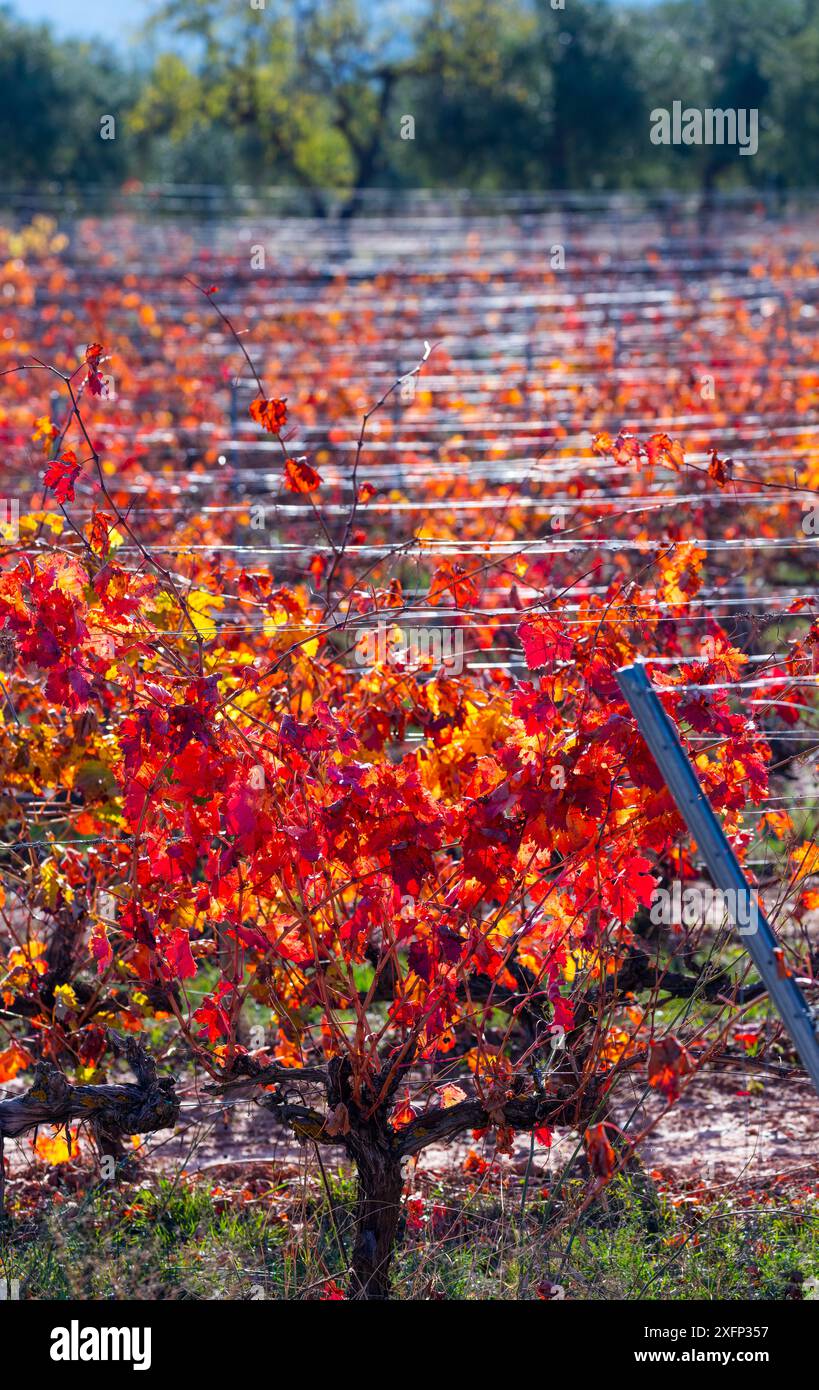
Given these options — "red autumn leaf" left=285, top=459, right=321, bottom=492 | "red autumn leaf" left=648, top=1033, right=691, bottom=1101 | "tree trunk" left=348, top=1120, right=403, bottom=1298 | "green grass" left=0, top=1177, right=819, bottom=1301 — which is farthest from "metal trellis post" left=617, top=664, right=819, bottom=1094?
"red autumn leaf" left=285, top=459, right=321, bottom=492

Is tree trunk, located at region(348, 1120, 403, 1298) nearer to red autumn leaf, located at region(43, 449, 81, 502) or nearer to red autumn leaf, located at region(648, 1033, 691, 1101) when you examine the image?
red autumn leaf, located at region(648, 1033, 691, 1101)

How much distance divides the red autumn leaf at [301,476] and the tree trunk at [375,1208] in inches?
63.0

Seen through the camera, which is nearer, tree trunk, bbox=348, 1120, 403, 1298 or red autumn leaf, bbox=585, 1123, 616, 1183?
red autumn leaf, bbox=585, 1123, 616, 1183

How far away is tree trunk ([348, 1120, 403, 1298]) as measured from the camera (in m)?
3.77

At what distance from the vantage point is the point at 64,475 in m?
3.88

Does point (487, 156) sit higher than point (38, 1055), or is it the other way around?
point (487, 156)

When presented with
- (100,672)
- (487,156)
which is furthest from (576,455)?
(487,156)

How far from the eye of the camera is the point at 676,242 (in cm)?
2638

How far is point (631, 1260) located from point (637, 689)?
1.71m

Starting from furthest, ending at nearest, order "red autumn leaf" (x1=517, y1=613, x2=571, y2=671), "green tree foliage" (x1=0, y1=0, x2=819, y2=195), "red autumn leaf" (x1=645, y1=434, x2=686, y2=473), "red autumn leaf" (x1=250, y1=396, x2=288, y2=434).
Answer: "green tree foliage" (x1=0, y1=0, x2=819, y2=195)
"red autumn leaf" (x1=645, y1=434, x2=686, y2=473)
"red autumn leaf" (x1=250, y1=396, x2=288, y2=434)
"red autumn leaf" (x1=517, y1=613, x2=571, y2=671)

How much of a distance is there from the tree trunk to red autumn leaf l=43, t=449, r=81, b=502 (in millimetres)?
1684

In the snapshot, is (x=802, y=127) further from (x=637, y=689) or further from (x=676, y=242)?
(x=637, y=689)

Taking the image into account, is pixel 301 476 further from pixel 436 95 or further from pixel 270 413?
pixel 436 95

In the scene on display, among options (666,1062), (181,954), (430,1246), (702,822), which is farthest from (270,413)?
(430,1246)
